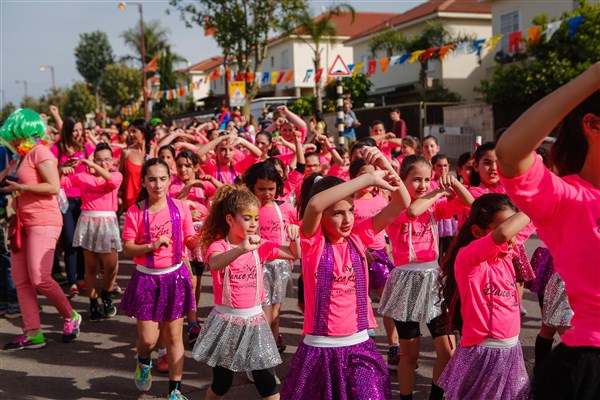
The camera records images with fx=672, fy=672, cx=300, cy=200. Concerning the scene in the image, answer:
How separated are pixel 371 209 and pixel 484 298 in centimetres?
202

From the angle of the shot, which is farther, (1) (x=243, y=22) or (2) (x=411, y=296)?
(1) (x=243, y=22)

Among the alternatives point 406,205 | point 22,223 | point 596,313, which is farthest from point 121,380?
point 596,313

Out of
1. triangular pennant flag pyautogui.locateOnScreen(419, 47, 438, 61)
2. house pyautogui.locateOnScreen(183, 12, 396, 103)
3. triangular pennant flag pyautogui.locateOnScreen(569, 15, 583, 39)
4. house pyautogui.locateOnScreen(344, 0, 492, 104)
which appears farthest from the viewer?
house pyautogui.locateOnScreen(183, 12, 396, 103)

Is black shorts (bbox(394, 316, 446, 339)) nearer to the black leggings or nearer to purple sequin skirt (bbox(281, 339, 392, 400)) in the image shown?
the black leggings

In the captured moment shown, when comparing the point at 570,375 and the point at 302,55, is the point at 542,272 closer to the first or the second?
the point at 570,375

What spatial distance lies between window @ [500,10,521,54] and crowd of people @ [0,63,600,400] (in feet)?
74.7

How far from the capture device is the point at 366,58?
39.2 metres

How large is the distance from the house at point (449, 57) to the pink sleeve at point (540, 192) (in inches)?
1217

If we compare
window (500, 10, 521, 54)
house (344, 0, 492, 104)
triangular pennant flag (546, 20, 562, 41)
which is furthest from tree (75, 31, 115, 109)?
triangular pennant flag (546, 20, 562, 41)

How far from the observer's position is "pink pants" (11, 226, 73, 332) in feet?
19.9

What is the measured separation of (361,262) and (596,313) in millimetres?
1634

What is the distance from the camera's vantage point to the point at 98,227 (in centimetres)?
729

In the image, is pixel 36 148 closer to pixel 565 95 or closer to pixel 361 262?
pixel 361 262

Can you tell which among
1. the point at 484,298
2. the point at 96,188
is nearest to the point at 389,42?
the point at 96,188
